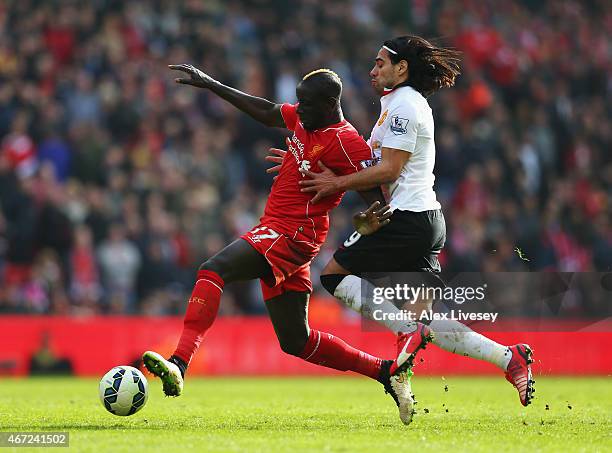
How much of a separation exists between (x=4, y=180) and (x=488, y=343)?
9.15m

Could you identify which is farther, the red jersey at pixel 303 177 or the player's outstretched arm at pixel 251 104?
the player's outstretched arm at pixel 251 104

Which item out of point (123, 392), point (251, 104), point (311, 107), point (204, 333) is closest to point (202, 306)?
point (204, 333)

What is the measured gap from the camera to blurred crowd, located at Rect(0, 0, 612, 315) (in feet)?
50.6

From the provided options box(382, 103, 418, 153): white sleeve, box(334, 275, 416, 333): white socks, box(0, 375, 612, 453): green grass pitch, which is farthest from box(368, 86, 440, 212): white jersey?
box(0, 375, 612, 453): green grass pitch

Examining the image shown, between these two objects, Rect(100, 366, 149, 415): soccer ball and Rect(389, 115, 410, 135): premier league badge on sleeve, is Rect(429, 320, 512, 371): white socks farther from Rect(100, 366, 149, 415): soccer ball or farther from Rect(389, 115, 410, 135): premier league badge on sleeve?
Rect(100, 366, 149, 415): soccer ball

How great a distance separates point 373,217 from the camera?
7.56 meters

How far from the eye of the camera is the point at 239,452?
5.85m

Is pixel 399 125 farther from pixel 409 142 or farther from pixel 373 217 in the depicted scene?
pixel 373 217

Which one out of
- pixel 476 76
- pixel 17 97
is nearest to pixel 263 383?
pixel 17 97

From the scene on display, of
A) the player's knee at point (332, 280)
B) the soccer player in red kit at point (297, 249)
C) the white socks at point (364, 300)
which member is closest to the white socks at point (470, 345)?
the white socks at point (364, 300)

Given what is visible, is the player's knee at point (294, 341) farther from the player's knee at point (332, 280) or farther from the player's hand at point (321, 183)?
the player's hand at point (321, 183)

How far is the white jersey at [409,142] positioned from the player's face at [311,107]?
0.40 meters

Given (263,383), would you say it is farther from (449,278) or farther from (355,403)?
(449,278)

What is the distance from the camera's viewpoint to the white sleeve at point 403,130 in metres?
7.61
